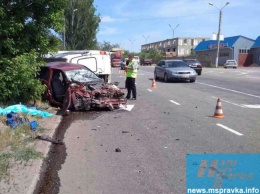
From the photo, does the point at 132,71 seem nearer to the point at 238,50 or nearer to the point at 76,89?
the point at 76,89

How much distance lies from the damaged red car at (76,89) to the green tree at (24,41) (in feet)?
2.81

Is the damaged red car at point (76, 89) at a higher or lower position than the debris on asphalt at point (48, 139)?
higher

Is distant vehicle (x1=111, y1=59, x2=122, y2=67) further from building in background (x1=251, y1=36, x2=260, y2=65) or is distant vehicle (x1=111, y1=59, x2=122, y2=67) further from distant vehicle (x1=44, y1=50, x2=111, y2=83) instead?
distant vehicle (x1=44, y1=50, x2=111, y2=83)

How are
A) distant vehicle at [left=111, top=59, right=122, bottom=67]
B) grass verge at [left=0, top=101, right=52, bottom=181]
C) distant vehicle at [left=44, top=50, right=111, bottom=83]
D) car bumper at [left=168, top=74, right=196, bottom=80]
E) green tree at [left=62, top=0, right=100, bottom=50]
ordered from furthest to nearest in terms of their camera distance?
1. distant vehicle at [left=111, top=59, right=122, bottom=67]
2. green tree at [left=62, top=0, right=100, bottom=50]
3. car bumper at [left=168, top=74, right=196, bottom=80]
4. distant vehicle at [left=44, top=50, right=111, bottom=83]
5. grass verge at [left=0, top=101, right=52, bottom=181]

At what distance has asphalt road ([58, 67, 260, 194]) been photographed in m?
4.86

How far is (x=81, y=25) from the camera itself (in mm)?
55906

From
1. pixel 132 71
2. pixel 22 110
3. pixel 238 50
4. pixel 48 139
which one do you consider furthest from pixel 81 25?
pixel 48 139

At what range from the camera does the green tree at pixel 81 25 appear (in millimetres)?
55250

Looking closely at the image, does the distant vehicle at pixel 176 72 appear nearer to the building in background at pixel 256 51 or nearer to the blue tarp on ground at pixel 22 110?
the blue tarp on ground at pixel 22 110

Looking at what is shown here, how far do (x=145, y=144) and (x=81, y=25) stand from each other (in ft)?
167

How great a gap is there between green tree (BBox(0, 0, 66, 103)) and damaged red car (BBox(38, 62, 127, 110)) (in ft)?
2.81

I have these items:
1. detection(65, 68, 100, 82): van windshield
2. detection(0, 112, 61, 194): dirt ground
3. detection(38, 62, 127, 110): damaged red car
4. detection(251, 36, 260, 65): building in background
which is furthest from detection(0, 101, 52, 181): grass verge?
detection(251, 36, 260, 65): building in background

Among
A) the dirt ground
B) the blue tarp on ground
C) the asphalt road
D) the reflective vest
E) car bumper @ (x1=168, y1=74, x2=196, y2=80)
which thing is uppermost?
the reflective vest

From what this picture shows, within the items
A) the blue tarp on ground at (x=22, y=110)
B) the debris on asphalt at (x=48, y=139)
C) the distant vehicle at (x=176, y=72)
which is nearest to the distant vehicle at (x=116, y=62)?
the distant vehicle at (x=176, y=72)
